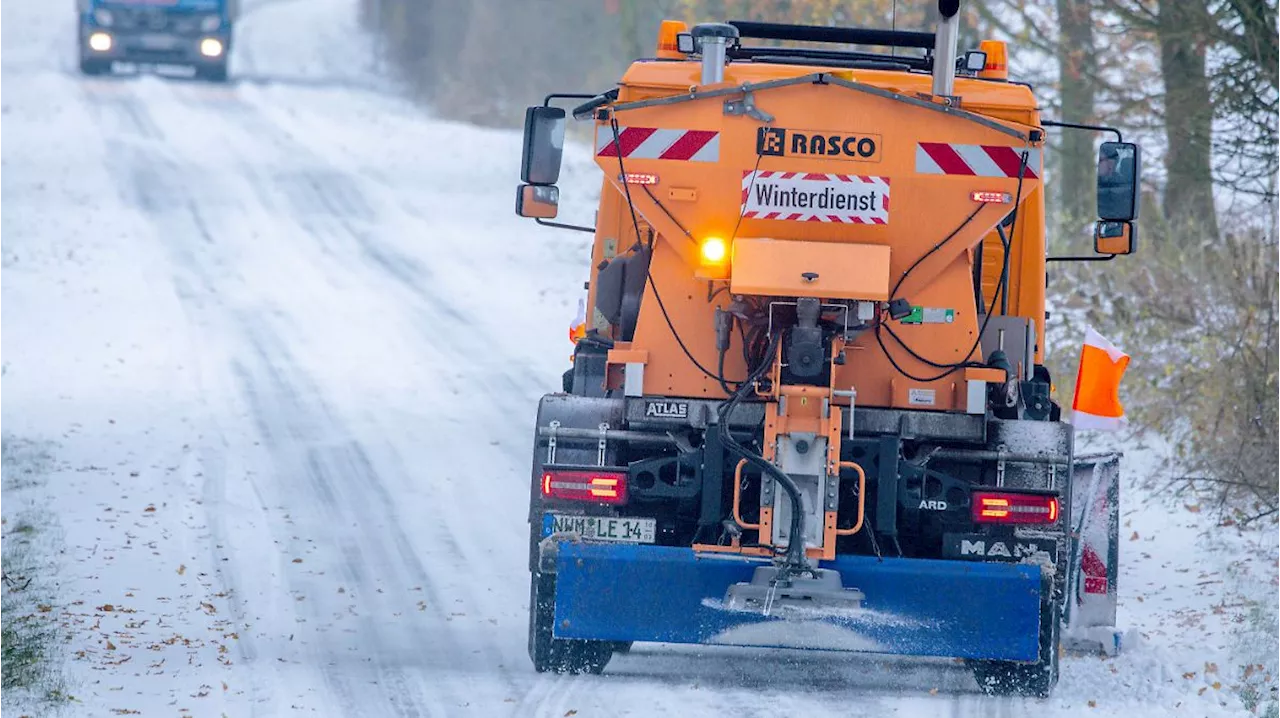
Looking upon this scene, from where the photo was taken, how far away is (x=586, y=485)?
23.6ft

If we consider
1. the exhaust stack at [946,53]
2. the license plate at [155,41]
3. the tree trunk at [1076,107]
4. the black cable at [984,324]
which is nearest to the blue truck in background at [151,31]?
the license plate at [155,41]

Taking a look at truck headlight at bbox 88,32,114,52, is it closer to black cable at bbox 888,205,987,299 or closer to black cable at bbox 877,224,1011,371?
black cable at bbox 877,224,1011,371

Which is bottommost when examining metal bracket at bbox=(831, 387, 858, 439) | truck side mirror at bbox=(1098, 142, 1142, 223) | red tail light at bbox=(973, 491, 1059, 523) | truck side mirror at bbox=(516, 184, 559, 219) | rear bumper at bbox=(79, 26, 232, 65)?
red tail light at bbox=(973, 491, 1059, 523)

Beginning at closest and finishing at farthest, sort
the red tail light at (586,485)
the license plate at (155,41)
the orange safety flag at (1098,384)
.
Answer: the red tail light at (586,485)
the orange safety flag at (1098,384)
the license plate at (155,41)

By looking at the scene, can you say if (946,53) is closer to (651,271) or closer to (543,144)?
(651,271)

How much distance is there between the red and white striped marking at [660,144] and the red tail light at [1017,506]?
1.69m

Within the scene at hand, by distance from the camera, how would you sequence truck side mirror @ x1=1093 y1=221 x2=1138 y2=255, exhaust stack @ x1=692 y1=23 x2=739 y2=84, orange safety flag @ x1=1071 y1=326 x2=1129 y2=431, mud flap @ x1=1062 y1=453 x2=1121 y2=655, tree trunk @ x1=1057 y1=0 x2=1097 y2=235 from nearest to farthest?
1. exhaust stack @ x1=692 y1=23 x2=739 y2=84
2. truck side mirror @ x1=1093 y1=221 x2=1138 y2=255
3. mud flap @ x1=1062 y1=453 x2=1121 y2=655
4. orange safety flag @ x1=1071 y1=326 x2=1129 y2=431
5. tree trunk @ x1=1057 y1=0 x2=1097 y2=235

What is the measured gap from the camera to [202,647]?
782 cm

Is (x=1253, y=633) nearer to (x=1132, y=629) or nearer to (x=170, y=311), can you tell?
(x=1132, y=629)

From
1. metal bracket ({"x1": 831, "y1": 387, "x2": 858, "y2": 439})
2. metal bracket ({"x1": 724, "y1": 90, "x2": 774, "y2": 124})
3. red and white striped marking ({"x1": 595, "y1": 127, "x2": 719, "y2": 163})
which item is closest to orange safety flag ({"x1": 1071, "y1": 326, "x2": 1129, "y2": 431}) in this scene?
metal bracket ({"x1": 831, "y1": 387, "x2": 858, "y2": 439})

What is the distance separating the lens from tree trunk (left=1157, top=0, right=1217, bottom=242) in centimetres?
1333

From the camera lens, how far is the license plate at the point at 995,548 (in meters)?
7.13

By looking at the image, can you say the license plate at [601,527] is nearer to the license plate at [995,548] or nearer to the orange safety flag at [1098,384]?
the license plate at [995,548]

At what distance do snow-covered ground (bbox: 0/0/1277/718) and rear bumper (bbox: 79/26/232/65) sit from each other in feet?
17.4
